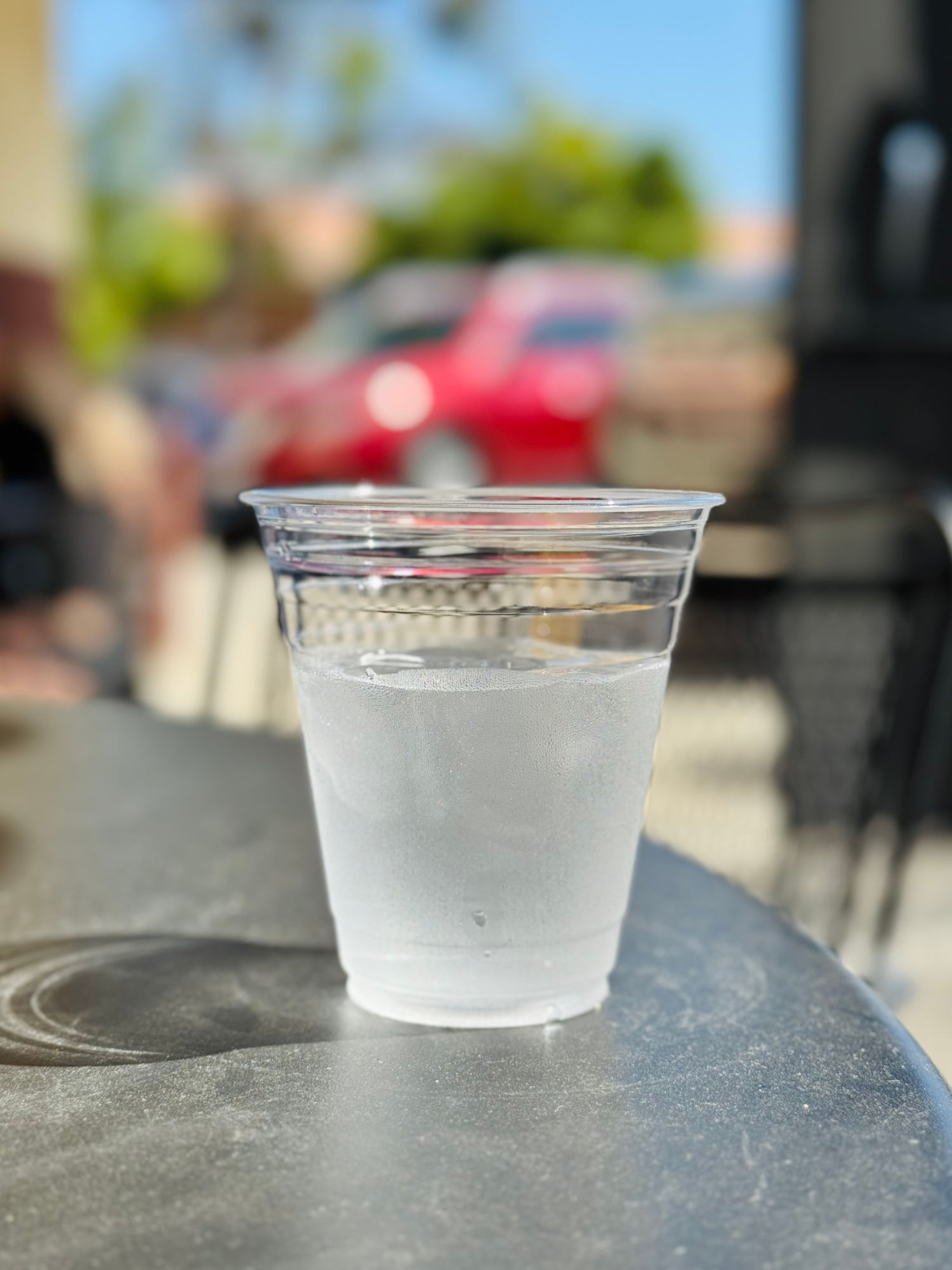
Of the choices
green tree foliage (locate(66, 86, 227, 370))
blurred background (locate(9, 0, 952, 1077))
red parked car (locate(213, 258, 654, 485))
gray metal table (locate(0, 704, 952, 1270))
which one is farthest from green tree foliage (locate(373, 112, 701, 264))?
gray metal table (locate(0, 704, 952, 1270))

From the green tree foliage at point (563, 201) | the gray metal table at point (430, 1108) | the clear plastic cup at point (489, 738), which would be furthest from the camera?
the green tree foliage at point (563, 201)

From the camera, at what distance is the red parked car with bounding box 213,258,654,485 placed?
7539 millimetres

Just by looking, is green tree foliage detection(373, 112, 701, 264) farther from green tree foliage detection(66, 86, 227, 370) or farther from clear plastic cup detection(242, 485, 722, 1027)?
clear plastic cup detection(242, 485, 722, 1027)

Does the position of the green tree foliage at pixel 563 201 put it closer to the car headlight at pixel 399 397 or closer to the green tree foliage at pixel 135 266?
the green tree foliage at pixel 135 266

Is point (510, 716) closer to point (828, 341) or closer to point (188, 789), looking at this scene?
point (188, 789)

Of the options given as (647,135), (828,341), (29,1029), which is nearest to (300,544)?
(29,1029)

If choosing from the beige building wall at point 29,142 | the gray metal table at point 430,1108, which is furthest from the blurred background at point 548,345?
the gray metal table at point 430,1108

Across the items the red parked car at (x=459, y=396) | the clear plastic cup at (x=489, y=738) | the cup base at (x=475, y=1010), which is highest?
the clear plastic cup at (x=489, y=738)

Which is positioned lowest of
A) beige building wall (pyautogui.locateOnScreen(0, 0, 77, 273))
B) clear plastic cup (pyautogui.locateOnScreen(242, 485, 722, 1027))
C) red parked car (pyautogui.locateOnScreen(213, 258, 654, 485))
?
red parked car (pyautogui.locateOnScreen(213, 258, 654, 485))

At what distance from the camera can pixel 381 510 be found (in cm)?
45

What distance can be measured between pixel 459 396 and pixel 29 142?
2780 millimetres

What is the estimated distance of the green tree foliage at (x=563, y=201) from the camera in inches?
589

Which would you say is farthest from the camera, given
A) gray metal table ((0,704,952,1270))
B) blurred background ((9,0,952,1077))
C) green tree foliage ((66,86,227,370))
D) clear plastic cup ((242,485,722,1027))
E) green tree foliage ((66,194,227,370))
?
green tree foliage ((66,194,227,370))

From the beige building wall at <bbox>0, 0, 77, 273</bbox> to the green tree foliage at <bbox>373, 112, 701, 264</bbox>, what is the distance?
9.55 metres
